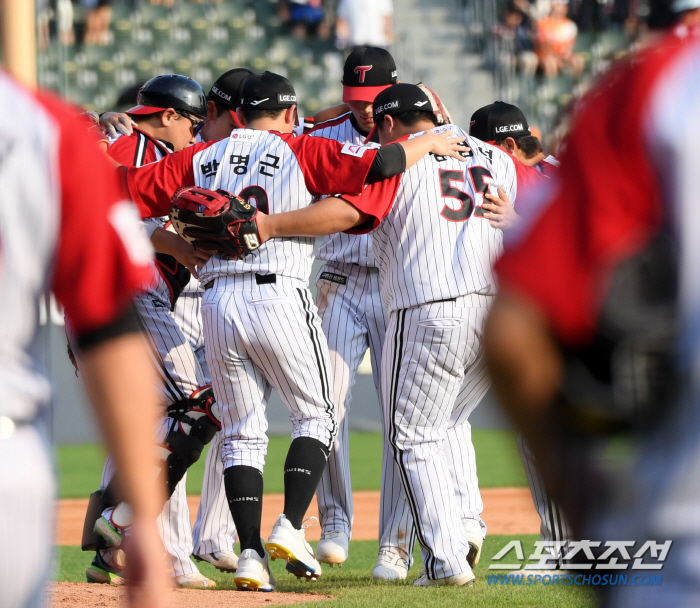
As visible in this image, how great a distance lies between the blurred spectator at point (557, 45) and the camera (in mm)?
15148

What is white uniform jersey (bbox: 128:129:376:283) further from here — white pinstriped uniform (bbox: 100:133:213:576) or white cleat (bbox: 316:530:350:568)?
white cleat (bbox: 316:530:350:568)

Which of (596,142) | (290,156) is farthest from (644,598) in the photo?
(290,156)

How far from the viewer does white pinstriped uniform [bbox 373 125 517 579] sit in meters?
4.26

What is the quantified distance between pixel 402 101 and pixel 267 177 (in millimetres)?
698

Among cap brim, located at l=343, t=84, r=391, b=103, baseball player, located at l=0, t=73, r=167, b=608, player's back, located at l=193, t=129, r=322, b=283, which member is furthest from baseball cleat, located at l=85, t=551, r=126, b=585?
baseball player, located at l=0, t=73, r=167, b=608

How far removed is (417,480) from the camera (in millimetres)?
4266

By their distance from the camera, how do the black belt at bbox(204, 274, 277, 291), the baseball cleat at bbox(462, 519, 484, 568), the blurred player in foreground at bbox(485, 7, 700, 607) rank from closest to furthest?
1. the blurred player in foreground at bbox(485, 7, 700, 607)
2. the black belt at bbox(204, 274, 277, 291)
3. the baseball cleat at bbox(462, 519, 484, 568)

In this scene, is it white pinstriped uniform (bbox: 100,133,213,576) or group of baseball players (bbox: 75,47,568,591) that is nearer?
group of baseball players (bbox: 75,47,568,591)

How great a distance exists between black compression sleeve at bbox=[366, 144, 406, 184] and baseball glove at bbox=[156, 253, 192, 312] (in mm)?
1172

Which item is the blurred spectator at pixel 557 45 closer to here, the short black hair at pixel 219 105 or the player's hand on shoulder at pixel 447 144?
the short black hair at pixel 219 105

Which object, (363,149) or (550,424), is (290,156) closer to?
(363,149)

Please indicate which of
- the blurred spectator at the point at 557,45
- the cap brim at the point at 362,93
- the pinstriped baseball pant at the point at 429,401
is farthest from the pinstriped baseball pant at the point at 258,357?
the blurred spectator at the point at 557,45

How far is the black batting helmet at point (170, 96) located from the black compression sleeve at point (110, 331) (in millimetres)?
3982

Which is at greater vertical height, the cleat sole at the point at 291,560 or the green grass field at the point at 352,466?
the cleat sole at the point at 291,560
